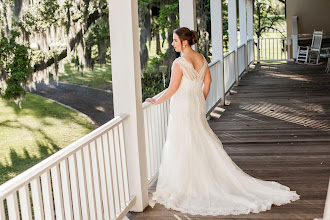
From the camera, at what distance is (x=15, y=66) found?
42.1 ft

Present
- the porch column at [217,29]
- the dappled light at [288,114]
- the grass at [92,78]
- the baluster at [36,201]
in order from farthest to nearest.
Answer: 1. the grass at [92,78]
2. the porch column at [217,29]
3. the dappled light at [288,114]
4. the baluster at [36,201]

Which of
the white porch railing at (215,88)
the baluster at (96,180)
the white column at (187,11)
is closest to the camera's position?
the baluster at (96,180)

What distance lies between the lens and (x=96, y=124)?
18.3m

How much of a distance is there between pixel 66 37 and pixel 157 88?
2940mm

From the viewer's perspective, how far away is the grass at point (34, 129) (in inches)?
627

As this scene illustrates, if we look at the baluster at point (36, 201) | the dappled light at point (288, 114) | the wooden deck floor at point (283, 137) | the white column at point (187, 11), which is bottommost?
the dappled light at point (288, 114)

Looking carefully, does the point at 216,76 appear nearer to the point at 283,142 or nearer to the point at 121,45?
the point at 283,142

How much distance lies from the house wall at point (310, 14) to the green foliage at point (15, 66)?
1015cm

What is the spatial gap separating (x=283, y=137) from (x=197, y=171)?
2824mm

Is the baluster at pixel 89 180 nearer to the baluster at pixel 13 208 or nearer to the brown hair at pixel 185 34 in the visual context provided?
the baluster at pixel 13 208

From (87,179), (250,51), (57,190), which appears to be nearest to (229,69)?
(250,51)

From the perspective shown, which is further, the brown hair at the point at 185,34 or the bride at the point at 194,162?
the brown hair at the point at 185,34

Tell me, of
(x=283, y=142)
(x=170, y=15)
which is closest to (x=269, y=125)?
(x=283, y=142)

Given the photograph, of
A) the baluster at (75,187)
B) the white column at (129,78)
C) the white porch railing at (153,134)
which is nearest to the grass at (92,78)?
the white porch railing at (153,134)
